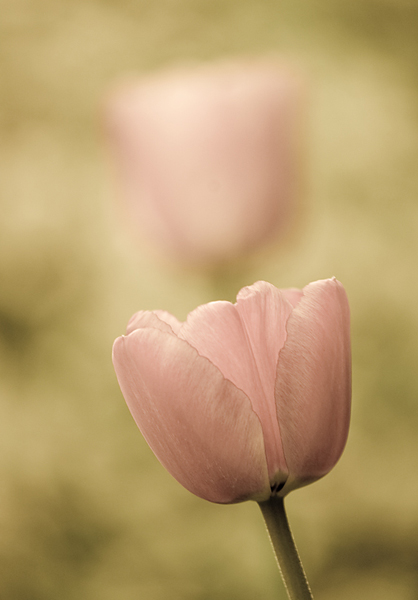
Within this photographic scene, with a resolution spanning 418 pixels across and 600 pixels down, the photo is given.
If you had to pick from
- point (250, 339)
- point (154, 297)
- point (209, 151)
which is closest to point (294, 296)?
point (250, 339)

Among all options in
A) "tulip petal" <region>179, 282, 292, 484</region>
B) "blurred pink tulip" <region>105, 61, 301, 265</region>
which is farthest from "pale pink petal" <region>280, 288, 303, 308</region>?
"blurred pink tulip" <region>105, 61, 301, 265</region>

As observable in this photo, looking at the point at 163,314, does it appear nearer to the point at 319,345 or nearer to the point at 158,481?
the point at 319,345

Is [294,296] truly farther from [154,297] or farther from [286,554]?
[154,297]

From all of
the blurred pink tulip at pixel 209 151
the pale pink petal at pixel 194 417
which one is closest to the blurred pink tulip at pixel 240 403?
the pale pink petal at pixel 194 417

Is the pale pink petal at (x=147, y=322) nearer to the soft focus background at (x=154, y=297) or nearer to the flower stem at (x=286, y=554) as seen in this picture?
the flower stem at (x=286, y=554)

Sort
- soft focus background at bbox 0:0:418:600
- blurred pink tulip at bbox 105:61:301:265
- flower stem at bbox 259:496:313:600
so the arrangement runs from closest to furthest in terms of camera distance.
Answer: flower stem at bbox 259:496:313:600
blurred pink tulip at bbox 105:61:301:265
soft focus background at bbox 0:0:418:600

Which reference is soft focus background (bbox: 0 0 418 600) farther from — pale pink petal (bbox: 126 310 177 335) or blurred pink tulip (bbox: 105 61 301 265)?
pale pink petal (bbox: 126 310 177 335)

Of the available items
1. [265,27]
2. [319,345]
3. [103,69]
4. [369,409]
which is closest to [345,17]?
[265,27]
